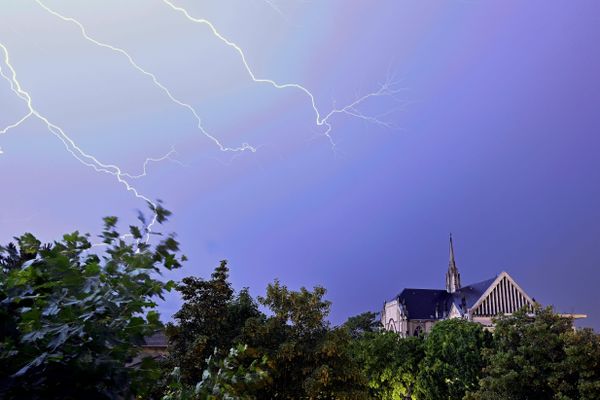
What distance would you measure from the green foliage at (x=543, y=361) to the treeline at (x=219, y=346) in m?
0.06

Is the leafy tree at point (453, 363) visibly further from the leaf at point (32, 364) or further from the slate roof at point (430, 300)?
the slate roof at point (430, 300)

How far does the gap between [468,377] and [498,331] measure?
172 inches

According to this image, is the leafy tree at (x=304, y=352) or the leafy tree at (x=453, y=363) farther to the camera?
the leafy tree at (x=453, y=363)

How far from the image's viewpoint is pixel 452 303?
81.8 m

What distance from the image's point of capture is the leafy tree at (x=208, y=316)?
698 inches

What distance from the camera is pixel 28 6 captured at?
45281 mm

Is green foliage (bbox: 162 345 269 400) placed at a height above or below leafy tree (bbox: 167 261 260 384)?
below

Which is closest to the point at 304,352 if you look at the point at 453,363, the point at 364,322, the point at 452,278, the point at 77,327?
the point at 453,363

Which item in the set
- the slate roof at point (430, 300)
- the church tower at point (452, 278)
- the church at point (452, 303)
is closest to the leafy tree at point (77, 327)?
the church at point (452, 303)

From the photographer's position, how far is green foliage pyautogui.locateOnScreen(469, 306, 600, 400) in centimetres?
2191

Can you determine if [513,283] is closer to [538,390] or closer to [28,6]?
[538,390]

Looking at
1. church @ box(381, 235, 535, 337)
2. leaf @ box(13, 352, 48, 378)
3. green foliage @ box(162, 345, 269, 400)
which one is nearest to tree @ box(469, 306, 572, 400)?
green foliage @ box(162, 345, 269, 400)

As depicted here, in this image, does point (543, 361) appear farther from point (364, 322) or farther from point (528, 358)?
point (364, 322)

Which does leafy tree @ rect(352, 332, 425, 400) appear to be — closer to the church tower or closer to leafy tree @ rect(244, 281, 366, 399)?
leafy tree @ rect(244, 281, 366, 399)
